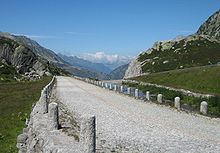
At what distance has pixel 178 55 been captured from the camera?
454ft

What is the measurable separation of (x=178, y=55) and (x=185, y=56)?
5016mm

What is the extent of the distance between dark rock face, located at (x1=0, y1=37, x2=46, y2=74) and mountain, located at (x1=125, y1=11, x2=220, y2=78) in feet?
143

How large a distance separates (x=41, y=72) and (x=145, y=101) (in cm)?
12579

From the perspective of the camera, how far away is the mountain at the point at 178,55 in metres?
121

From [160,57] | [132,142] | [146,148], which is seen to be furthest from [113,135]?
[160,57]

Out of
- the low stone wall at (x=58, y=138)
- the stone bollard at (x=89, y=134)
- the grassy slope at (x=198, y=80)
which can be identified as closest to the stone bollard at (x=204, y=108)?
the low stone wall at (x=58, y=138)

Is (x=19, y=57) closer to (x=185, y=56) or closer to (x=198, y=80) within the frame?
(x=185, y=56)

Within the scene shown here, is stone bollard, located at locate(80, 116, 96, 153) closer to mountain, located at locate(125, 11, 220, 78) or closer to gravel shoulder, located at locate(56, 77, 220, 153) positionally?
gravel shoulder, located at locate(56, 77, 220, 153)

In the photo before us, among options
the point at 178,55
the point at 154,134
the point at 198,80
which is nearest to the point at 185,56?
the point at 178,55

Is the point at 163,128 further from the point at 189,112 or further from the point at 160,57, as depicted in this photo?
the point at 160,57

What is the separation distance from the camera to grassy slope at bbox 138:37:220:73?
119 meters

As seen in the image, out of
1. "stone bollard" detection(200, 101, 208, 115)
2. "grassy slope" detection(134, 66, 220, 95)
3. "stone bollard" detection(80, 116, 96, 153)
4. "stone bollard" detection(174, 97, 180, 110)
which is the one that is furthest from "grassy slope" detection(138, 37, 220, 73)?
"stone bollard" detection(80, 116, 96, 153)

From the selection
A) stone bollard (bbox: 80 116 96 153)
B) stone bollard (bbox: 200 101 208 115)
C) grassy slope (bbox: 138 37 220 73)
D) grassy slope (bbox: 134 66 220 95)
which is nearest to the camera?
stone bollard (bbox: 80 116 96 153)

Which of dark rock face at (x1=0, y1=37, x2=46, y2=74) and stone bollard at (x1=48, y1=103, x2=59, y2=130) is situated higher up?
dark rock face at (x1=0, y1=37, x2=46, y2=74)
